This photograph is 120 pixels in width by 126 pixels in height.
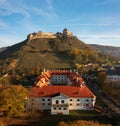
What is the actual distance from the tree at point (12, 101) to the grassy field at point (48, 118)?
5.72ft

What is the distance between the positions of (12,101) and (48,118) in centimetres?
877

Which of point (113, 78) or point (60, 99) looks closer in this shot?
point (60, 99)

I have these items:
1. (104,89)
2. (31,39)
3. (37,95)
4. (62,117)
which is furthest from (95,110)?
(31,39)

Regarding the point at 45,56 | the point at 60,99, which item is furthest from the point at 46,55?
the point at 60,99

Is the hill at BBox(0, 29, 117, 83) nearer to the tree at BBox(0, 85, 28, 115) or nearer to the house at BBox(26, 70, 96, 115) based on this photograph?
the house at BBox(26, 70, 96, 115)

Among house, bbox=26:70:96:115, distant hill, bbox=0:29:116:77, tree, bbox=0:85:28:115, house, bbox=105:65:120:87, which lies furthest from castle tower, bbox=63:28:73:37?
tree, bbox=0:85:28:115

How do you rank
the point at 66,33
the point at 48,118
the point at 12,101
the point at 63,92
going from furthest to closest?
1. the point at 66,33
2. the point at 63,92
3. the point at 48,118
4. the point at 12,101

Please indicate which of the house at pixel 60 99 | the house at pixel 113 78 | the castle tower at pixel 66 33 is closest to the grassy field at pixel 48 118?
the house at pixel 60 99

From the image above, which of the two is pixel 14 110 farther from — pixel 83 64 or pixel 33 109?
pixel 83 64

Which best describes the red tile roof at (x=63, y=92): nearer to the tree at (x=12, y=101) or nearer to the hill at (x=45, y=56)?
the tree at (x=12, y=101)

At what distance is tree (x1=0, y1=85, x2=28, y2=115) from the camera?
51938 mm

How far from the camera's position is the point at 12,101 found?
52406 mm

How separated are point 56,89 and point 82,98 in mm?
6904

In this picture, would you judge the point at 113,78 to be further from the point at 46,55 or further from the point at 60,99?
the point at 46,55
